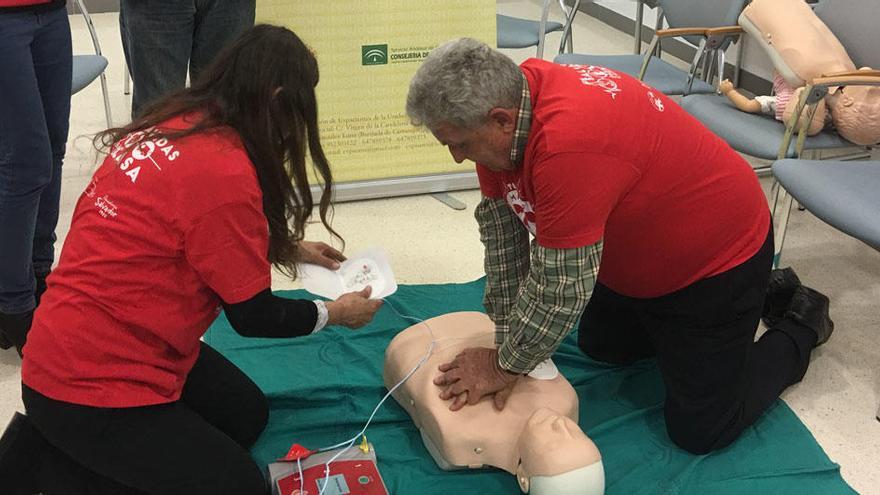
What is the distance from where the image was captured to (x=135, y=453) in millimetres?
1599

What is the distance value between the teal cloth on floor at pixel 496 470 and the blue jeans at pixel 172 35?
801mm

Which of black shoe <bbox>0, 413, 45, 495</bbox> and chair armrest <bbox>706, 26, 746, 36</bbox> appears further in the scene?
chair armrest <bbox>706, 26, 746, 36</bbox>

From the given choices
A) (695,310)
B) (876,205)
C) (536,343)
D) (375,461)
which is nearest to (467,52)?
(536,343)

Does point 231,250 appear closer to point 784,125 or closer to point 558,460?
point 558,460

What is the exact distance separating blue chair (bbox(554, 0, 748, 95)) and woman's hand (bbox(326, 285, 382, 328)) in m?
1.88

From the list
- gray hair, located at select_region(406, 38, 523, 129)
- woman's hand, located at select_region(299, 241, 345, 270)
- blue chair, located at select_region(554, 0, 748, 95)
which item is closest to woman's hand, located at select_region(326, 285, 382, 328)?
woman's hand, located at select_region(299, 241, 345, 270)

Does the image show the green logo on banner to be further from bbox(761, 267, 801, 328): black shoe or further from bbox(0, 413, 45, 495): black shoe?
bbox(0, 413, 45, 495): black shoe

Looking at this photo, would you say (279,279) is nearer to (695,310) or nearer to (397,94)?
(397,94)

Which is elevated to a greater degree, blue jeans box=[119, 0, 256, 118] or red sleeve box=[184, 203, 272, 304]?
blue jeans box=[119, 0, 256, 118]

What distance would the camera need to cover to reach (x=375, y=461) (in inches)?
77.2

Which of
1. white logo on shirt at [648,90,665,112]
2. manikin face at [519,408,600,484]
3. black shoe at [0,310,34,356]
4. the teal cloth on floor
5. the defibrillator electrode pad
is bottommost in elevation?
the teal cloth on floor

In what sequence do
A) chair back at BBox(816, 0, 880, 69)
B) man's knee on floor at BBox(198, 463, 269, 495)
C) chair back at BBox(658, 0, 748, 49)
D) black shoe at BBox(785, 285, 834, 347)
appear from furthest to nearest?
chair back at BBox(658, 0, 748, 49), chair back at BBox(816, 0, 880, 69), black shoe at BBox(785, 285, 834, 347), man's knee on floor at BBox(198, 463, 269, 495)

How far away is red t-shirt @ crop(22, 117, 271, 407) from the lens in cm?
145

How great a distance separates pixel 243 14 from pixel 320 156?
1279 mm
